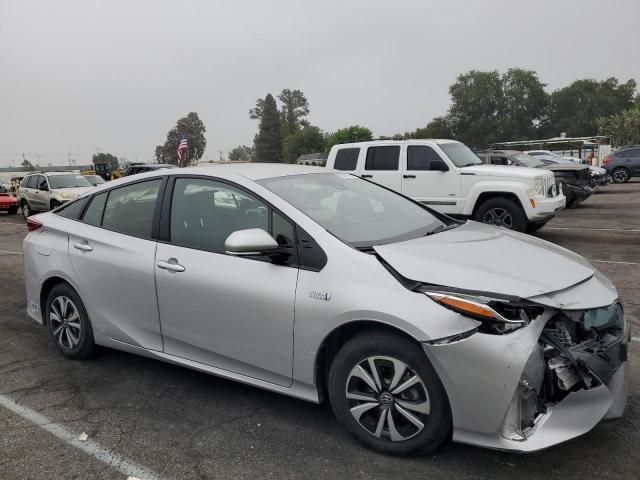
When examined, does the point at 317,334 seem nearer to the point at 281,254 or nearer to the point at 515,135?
the point at 281,254

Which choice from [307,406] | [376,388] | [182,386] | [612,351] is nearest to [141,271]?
[182,386]

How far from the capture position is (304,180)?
149 inches

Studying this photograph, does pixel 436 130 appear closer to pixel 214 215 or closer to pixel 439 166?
pixel 439 166

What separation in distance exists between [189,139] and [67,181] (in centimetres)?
12131

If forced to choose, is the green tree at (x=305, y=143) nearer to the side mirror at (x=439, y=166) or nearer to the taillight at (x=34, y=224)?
the side mirror at (x=439, y=166)

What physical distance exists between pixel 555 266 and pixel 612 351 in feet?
1.74

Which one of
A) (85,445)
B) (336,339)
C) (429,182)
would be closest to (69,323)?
(85,445)

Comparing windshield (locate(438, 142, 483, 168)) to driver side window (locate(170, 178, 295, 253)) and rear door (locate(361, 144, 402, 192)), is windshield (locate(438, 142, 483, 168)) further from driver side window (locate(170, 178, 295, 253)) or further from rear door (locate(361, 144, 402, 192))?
driver side window (locate(170, 178, 295, 253))

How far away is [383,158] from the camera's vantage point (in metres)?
10.8

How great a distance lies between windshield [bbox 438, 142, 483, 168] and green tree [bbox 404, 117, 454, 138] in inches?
2965

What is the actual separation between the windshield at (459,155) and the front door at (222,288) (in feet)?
24.3

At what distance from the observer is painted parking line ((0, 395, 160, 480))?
9.27 feet

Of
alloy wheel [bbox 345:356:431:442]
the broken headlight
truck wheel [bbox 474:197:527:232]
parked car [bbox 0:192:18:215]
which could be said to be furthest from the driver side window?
parked car [bbox 0:192:18:215]

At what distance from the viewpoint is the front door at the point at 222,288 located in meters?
3.11
